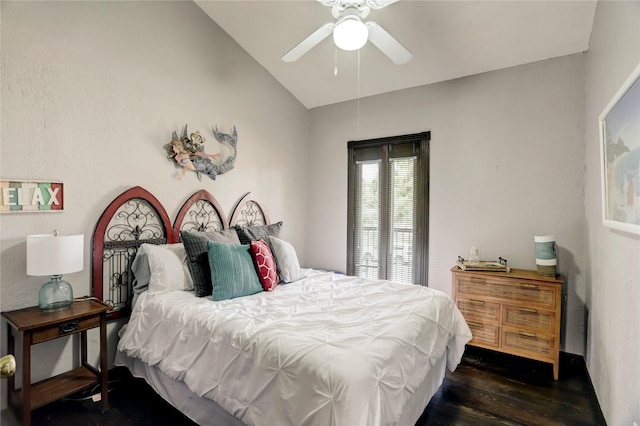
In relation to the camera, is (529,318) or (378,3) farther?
(529,318)

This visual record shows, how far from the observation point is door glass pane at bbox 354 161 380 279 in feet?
13.0

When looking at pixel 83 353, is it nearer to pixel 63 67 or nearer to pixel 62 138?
pixel 62 138

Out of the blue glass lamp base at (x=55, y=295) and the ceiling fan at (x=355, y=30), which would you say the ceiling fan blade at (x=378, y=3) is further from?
the blue glass lamp base at (x=55, y=295)

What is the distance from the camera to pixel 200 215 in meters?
3.20

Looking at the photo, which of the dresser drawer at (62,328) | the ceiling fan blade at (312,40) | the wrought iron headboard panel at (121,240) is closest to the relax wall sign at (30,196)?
the wrought iron headboard panel at (121,240)

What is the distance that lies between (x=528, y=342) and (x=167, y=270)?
9.91 ft

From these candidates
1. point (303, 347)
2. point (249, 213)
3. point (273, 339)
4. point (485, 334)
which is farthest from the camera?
point (249, 213)

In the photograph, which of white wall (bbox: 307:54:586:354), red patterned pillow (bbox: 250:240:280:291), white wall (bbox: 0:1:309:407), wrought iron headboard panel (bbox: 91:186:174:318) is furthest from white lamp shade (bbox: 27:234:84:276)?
white wall (bbox: 307:54:586:354)

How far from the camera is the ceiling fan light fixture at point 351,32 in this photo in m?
1.82

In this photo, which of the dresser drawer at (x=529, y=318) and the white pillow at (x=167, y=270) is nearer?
the white pillow at (x=167, y=270)

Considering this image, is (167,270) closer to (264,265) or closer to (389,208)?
(264,265)

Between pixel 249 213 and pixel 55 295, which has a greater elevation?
pixel 249 213

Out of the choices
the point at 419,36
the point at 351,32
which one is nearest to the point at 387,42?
the point at 351,32

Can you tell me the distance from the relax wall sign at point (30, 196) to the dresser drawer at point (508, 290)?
10.9 ft
